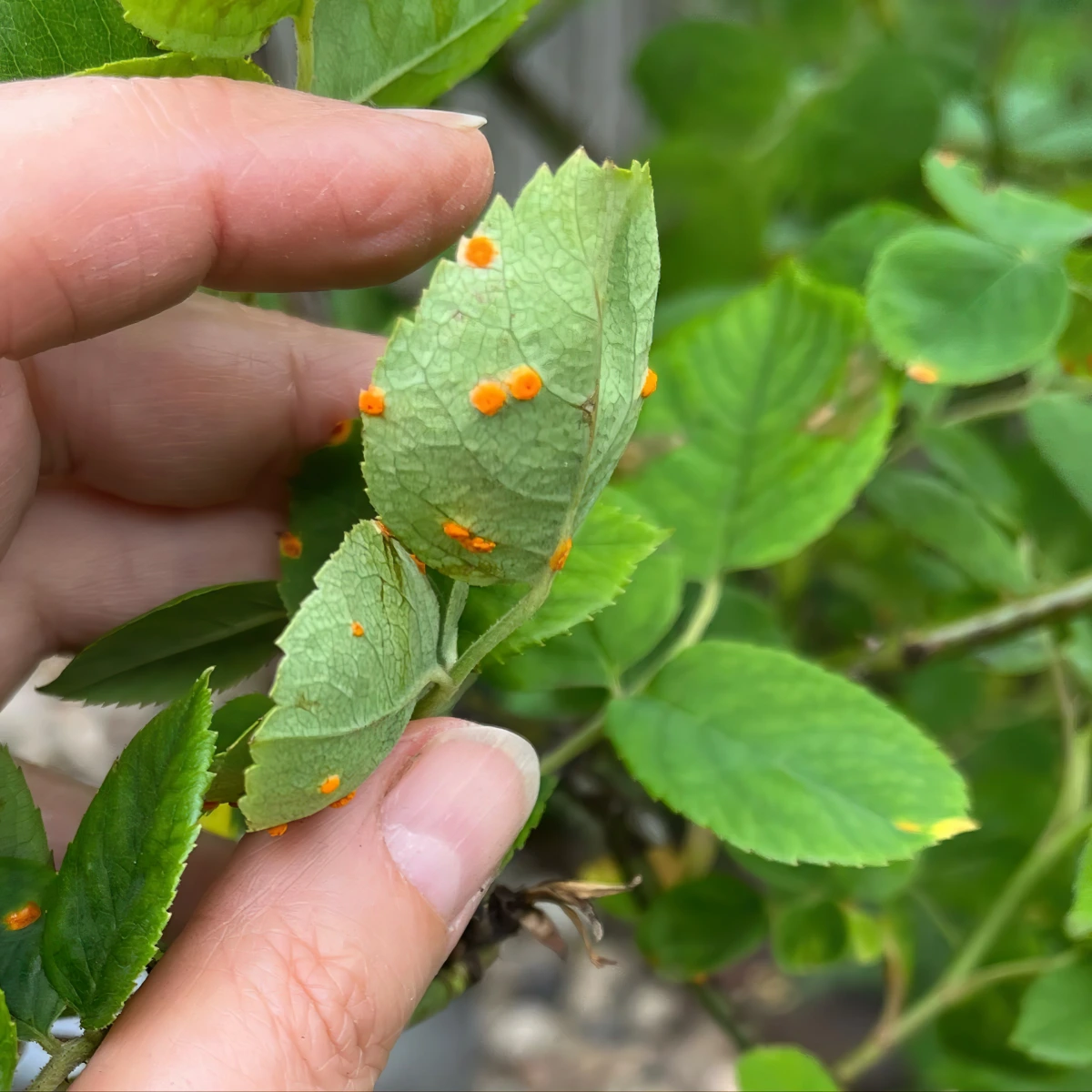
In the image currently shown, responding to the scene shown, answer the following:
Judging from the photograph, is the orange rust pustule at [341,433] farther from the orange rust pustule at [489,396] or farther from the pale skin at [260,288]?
the orange rust pustule at [489,396]

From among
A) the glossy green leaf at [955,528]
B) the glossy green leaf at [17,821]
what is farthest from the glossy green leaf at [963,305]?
the glossy green leaf at [17,821]

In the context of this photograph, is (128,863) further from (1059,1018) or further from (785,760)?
(1059,1018)

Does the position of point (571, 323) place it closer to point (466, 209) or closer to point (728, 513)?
point (466, 209)

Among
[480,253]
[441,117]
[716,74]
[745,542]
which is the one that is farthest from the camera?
[716,74]

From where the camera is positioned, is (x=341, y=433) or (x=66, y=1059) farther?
(x=341, y=433)

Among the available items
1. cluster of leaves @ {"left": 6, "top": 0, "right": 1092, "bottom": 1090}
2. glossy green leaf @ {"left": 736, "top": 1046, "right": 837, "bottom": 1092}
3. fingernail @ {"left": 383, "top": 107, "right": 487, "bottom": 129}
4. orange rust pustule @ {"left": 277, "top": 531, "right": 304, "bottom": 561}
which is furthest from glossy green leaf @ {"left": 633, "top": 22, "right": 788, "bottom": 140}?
glossy green leaf @ {"left": 736, "top": 1046, "right": 837, "bottom": 1092}

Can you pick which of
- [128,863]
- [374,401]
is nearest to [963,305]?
[374,401]

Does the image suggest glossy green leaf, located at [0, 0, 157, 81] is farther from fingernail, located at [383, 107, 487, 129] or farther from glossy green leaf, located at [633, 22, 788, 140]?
glossy green leaf, located at [633, 22, 788, 140]
